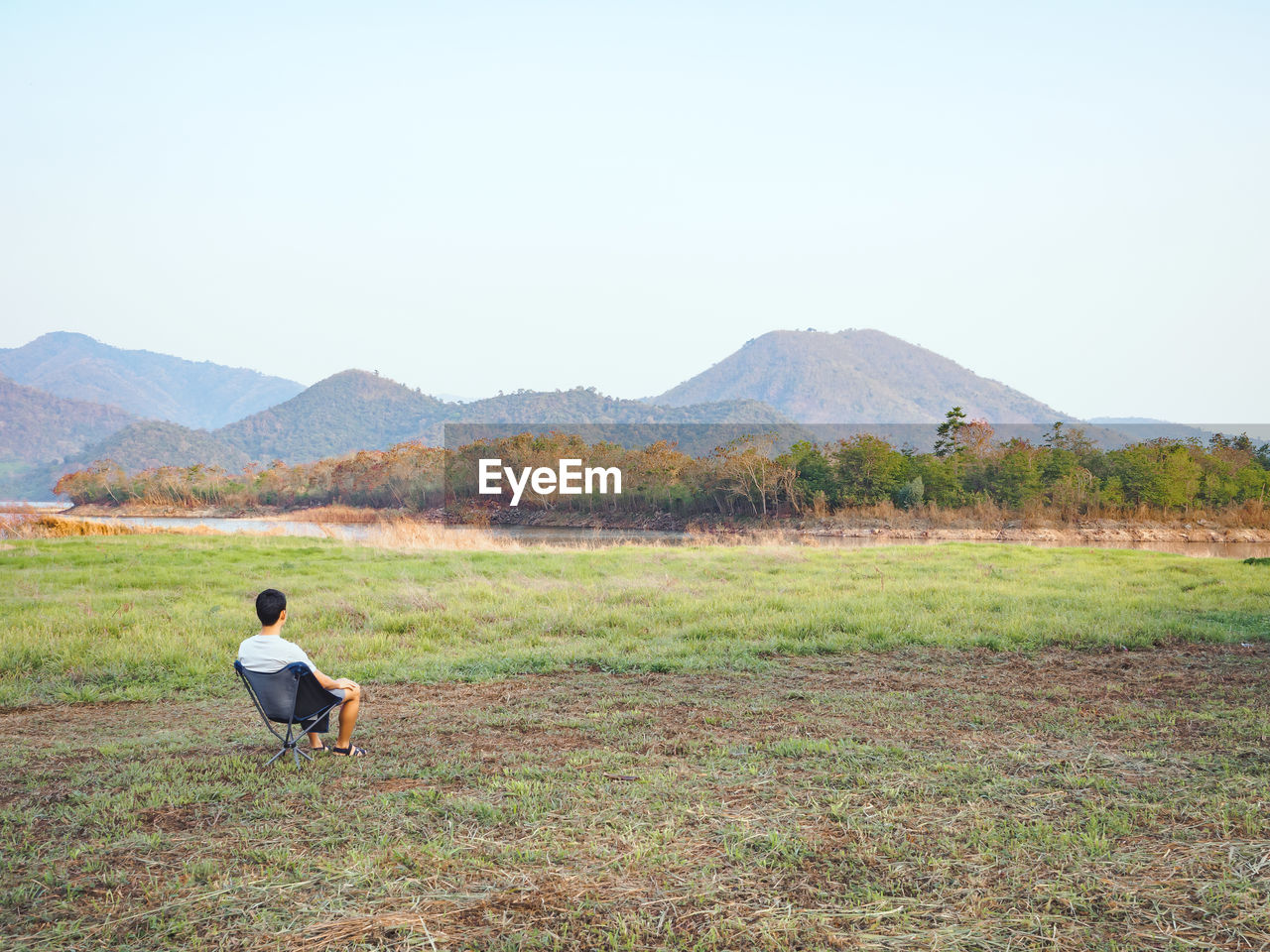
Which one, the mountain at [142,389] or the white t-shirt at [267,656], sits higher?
the mountain at [142,389]

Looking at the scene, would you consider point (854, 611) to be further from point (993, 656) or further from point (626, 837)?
point (626, 837)

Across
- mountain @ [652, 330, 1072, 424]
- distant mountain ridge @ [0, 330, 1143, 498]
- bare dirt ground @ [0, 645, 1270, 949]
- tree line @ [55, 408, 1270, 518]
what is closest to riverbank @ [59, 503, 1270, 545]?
tree line @ [55, 408, 1270, 518]

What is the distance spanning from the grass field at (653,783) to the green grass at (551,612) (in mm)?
71

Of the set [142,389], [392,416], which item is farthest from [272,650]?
[142,389]

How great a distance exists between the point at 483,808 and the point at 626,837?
2.47 feet

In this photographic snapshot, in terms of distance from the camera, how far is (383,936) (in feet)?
8.98

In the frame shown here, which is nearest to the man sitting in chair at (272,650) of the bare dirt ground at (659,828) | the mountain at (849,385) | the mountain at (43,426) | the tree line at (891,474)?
the bare dirt ground at (659,828)

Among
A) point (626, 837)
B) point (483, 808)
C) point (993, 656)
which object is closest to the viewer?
point (626, 837)

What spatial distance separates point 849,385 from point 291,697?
547 feet

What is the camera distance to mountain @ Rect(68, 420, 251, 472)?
85062mm

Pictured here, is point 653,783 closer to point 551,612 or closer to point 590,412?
point 551,612

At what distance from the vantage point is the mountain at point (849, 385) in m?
156

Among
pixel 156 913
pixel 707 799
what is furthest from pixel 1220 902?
pixel 156 913

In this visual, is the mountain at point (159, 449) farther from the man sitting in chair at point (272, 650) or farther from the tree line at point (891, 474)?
the man sitting in chair at point (272, 650)
